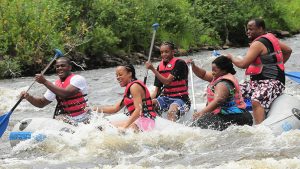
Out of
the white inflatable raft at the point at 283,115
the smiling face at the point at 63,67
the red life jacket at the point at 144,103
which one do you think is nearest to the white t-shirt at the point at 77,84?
the smiling face at the point at 63,67

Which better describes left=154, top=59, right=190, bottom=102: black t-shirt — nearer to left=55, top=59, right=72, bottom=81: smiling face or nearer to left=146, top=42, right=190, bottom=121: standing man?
left=146, top=42, right=190, bottom=121: standing man

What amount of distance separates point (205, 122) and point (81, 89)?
60.8 inches

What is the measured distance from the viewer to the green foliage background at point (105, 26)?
16.6m

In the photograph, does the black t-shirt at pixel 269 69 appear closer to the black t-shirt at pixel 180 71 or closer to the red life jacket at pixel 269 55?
the red life jacket at pixel 269 55

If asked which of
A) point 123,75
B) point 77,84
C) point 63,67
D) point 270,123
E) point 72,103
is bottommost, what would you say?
point 270,123

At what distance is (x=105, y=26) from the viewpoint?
2031 centimetres

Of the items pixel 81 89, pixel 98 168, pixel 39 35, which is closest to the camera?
pixel 98 168

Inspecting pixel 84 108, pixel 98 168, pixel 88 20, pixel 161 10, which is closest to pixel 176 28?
pixel 161 10

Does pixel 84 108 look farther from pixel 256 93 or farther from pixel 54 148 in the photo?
pixel 256 93

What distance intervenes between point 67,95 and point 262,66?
91.5 inches

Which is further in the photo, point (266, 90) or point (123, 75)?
point (266, 90)

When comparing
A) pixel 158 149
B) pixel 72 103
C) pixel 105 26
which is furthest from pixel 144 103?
pixel 105 26

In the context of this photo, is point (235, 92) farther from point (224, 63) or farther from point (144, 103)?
point (144, 103)

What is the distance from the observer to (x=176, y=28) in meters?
24.4
